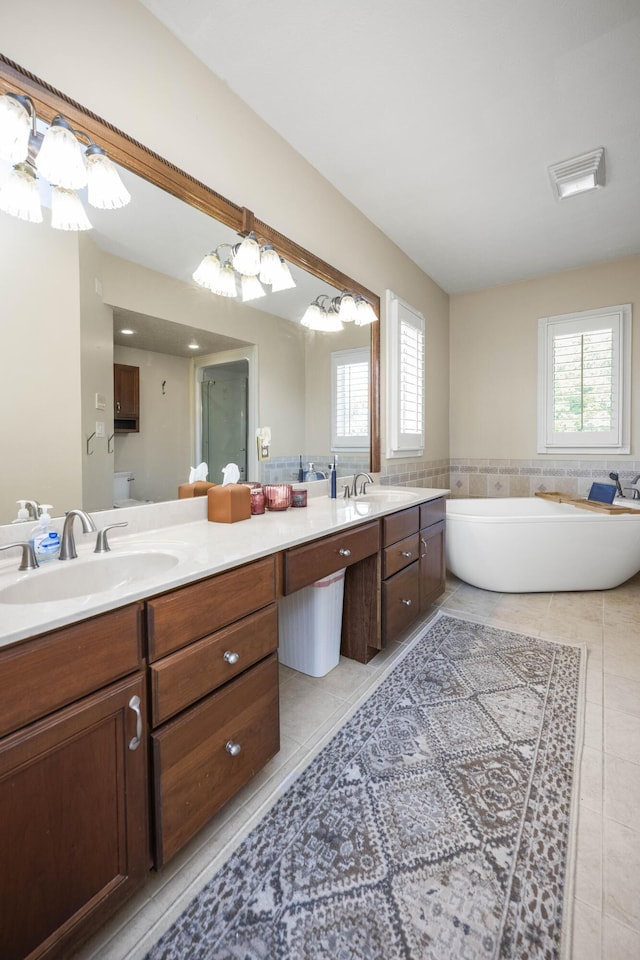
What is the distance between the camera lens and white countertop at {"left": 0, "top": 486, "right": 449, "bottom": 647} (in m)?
0.80

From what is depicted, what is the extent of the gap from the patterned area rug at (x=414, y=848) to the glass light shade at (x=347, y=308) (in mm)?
2116

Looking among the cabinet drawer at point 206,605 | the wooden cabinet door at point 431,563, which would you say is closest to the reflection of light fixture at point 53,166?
the cabinet drawer at point 206,605

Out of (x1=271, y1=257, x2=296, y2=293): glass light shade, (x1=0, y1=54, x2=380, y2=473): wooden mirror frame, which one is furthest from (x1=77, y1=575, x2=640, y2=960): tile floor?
(x1=0, y1=54, x2=380, y2=473): wooden mirror frame

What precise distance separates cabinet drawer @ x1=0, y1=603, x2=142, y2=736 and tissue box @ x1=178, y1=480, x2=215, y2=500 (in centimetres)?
79

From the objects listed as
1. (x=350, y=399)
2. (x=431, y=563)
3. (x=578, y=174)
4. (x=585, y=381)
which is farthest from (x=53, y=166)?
(x=585, y=381)

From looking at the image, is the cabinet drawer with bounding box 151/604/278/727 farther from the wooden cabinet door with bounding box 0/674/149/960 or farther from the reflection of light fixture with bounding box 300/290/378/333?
the reflection of light fixture with bounding box 300/290/378/333

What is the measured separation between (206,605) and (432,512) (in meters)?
1.75

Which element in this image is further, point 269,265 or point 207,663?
point 269,265

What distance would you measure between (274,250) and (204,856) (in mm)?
2266

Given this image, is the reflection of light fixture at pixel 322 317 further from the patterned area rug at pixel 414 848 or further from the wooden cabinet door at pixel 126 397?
the patterned area rug at pixel 414 848

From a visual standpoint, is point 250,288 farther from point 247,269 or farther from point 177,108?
point 177,108

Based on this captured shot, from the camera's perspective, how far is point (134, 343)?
147 cm

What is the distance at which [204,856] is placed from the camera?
112cm

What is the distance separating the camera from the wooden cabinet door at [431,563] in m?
2.42
